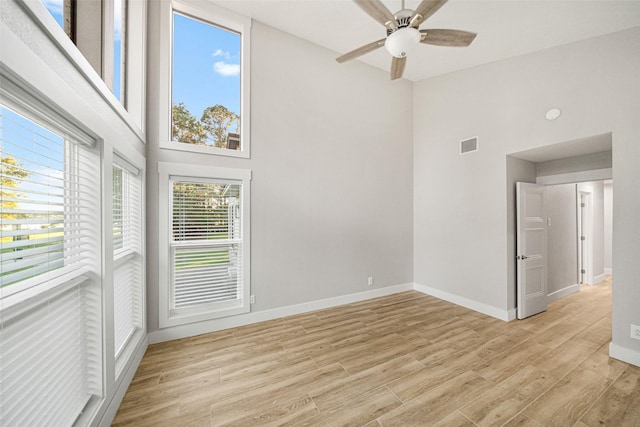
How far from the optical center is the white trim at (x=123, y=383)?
1.63 meters

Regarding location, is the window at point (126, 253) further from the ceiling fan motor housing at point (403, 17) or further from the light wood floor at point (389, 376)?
the ceiling fan motor housing at point (403, 17)

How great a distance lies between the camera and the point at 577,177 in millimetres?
3424

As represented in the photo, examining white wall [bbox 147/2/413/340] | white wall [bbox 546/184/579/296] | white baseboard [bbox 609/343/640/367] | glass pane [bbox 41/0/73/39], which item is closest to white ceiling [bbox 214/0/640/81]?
white wall [bbox 147/2/413/340]

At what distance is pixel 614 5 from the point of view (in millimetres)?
2330

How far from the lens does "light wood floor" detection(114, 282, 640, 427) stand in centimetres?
179

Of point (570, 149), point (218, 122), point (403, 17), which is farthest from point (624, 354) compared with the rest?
point (218, 122)

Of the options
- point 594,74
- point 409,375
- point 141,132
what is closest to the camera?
point 409,375

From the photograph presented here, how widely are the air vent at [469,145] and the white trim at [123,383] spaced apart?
16.3 feet

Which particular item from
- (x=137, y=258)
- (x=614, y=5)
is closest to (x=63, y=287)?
(x=137, y=258)

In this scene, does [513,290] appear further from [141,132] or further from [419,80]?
[141,132]

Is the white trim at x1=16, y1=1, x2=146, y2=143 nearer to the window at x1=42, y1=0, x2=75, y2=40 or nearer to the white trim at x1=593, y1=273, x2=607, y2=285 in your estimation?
the window at x1=42, y1=0, x2=75, y2=40

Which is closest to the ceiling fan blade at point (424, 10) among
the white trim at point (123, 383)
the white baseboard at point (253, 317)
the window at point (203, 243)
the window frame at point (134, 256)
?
the window at point (203, 243)

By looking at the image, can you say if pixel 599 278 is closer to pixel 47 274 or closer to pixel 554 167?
pixel 554 167

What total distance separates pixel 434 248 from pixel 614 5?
345cm
